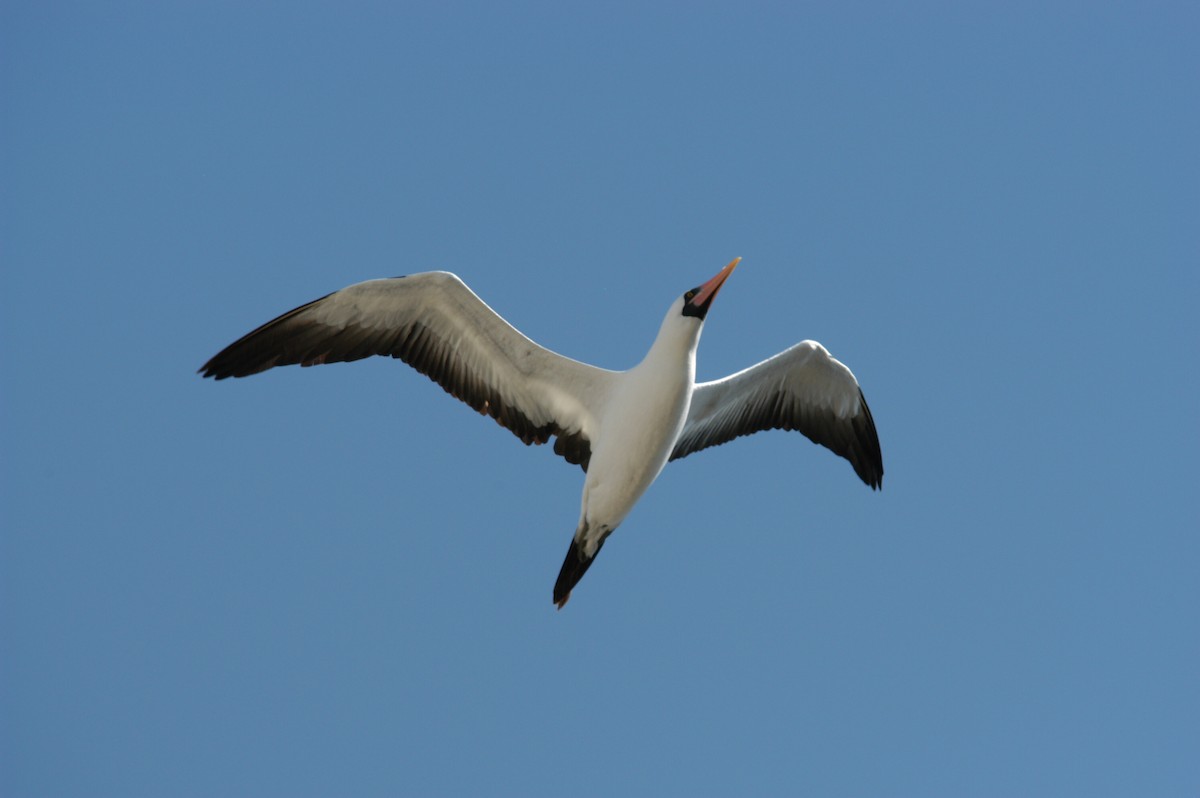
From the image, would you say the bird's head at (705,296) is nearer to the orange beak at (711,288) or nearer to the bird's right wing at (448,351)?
the orange beak at (711,288)

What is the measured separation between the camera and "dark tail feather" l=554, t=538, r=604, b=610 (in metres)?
13.6

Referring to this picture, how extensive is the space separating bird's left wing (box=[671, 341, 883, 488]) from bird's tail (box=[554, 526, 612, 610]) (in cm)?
181

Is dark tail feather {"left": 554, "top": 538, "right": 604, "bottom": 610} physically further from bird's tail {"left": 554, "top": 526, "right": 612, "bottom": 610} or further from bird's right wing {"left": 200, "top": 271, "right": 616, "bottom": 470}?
bird's right wing {"left": 200, "top": 271, "right": 616, "bottom": 470}

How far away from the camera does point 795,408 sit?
49.4 ft

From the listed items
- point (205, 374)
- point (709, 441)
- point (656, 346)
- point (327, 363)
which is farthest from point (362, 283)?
point (709, 441)

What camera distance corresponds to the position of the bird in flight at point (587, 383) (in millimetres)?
12891

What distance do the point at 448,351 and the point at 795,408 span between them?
395 cm

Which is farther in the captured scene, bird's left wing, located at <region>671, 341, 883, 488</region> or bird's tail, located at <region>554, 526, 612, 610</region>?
bird's left wing, located at <region>671, 341, 883, 488</region>

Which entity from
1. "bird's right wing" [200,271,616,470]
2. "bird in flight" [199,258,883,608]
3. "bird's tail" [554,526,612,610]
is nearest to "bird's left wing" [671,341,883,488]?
"bird in flight" [199,258,883,608]

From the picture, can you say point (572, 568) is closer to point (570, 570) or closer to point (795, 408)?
point (570, 570)

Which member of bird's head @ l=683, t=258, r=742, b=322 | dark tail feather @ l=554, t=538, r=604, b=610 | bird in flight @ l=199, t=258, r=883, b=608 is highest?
bird's head @ l=683, t=258, r=742, b=322

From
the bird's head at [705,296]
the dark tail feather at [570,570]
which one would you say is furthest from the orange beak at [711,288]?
the dark tail feather at [570,570]

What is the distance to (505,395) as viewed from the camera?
14.2m

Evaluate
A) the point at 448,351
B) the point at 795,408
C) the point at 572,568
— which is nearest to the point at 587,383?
the point at 448,351
